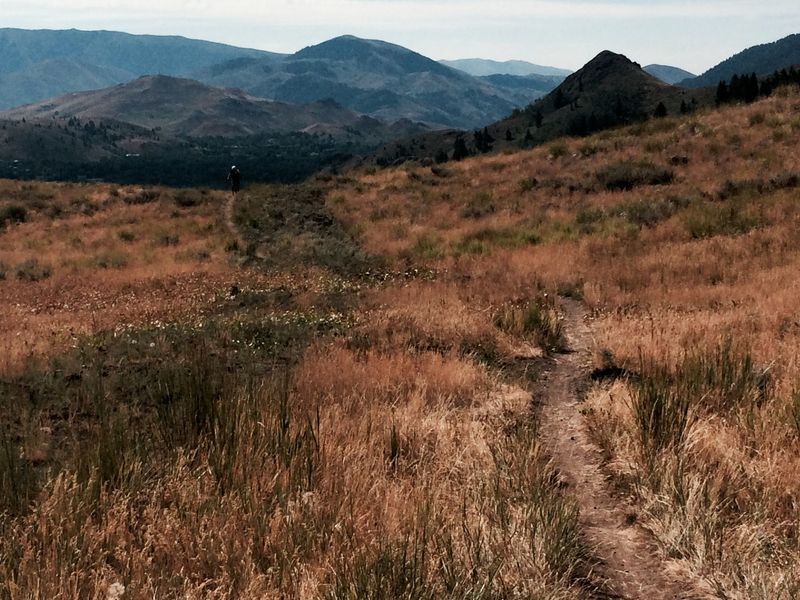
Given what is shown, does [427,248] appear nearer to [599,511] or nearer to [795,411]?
[795,411]

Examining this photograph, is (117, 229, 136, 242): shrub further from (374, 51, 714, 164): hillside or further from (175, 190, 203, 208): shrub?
(374, 51, 714, 164): hillside

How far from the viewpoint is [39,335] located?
33.8 feet

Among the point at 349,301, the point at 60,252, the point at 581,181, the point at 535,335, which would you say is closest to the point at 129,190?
the point at 60,252

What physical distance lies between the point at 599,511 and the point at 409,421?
6.08 feet

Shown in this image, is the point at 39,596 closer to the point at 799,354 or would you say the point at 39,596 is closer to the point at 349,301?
the point at 799,354

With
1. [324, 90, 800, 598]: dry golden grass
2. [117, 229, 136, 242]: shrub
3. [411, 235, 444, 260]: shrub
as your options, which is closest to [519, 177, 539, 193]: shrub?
[324, 90, 800, 598]: dry golden grass

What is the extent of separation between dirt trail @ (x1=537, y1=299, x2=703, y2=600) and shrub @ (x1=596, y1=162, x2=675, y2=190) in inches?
689

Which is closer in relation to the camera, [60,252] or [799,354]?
[799,354]

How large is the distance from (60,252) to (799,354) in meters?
27.1

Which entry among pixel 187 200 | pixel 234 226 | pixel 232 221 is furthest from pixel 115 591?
pixel 187 200

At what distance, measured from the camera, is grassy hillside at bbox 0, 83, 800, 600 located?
10.5 feet

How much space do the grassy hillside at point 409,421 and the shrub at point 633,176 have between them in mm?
5464

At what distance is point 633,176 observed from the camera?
896 inches

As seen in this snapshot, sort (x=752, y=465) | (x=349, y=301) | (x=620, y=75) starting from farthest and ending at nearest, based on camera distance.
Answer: (x=620, y=75) < (x=349, y=301) < (x=752, y=465)
